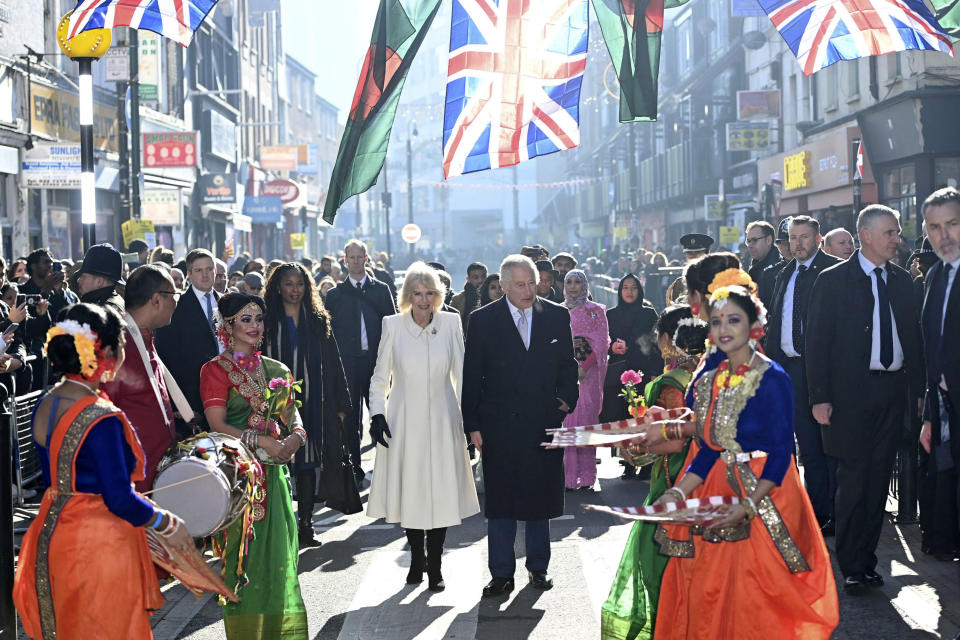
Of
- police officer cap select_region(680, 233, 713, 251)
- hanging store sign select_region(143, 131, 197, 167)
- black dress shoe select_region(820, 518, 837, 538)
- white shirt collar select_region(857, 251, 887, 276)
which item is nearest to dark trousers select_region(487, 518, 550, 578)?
black dress shoe select_region(820, 518, 837, 538)

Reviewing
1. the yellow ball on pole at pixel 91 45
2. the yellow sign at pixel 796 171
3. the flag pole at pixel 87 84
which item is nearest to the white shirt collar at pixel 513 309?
the flag pole at pixel 87 84

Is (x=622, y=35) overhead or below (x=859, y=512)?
overhead

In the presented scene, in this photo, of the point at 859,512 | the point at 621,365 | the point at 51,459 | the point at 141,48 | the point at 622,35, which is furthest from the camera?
the point at 141,48

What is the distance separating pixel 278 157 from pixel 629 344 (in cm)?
4257

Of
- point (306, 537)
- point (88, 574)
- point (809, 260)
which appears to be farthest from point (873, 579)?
point (88, 574)

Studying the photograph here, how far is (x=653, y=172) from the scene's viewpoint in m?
61.4

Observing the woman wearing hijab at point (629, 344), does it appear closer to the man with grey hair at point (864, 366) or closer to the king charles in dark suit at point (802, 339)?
the king charles in dark suit at point (802, 339)

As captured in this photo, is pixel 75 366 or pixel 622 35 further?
pixel 622 35

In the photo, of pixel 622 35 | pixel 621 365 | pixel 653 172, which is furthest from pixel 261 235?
pixel 622 35

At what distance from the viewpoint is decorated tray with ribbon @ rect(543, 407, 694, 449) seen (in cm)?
540

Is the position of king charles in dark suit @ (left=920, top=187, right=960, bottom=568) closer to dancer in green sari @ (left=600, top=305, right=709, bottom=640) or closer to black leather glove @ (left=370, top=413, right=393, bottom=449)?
dancer in green sari @ (left=600, top=305, right=709, bottom=640)

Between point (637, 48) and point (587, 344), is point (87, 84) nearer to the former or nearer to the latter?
point (587, 344)

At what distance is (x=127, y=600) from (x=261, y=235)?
183 ft

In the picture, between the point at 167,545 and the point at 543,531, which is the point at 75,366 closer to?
the point at 167,545
